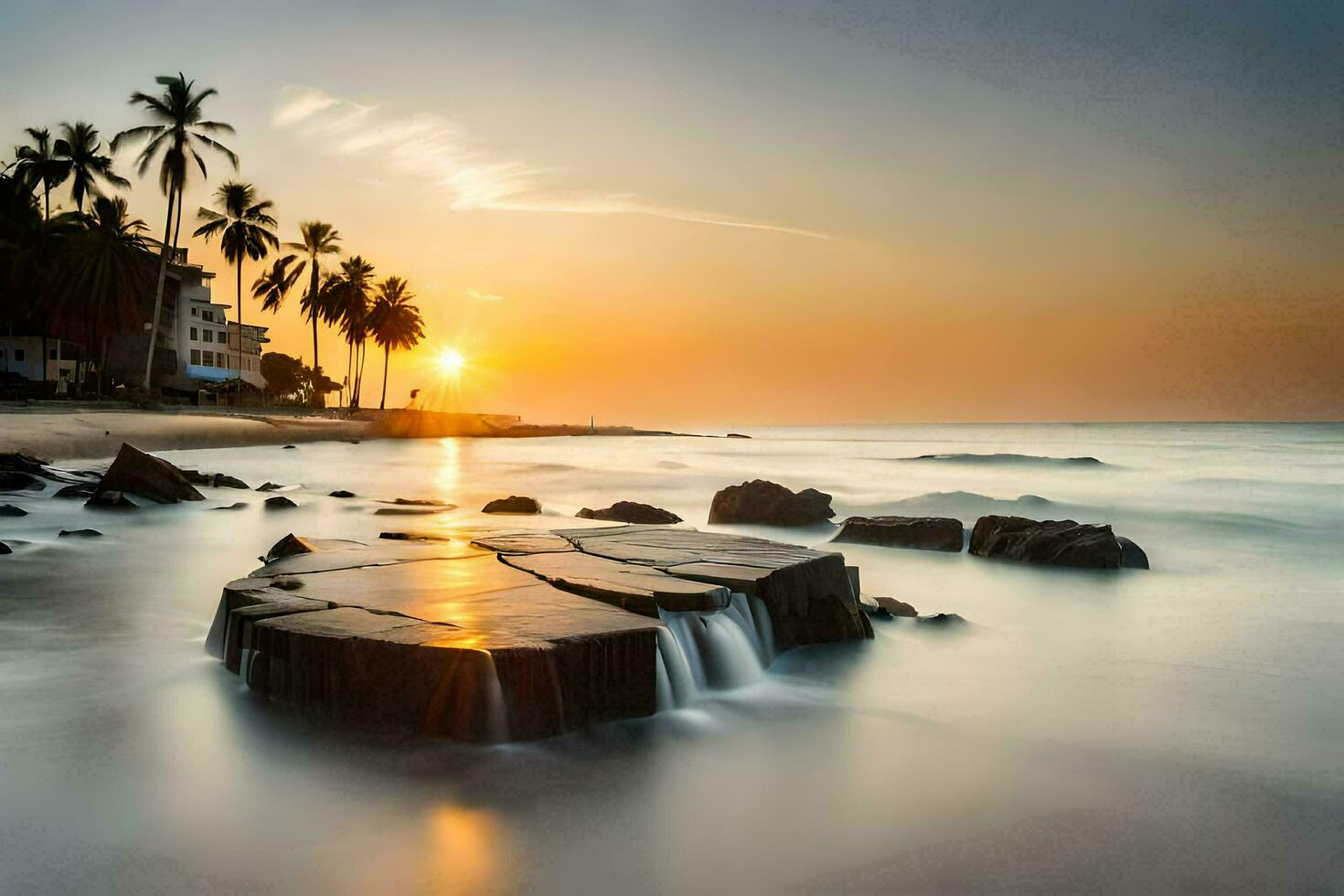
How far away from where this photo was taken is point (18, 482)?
36.1 ft

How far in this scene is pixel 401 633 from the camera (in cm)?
311

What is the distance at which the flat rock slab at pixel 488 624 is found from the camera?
2.98 meters

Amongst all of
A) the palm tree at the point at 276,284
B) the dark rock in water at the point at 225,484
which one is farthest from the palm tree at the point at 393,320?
the dark rock in water at the point at 225,484

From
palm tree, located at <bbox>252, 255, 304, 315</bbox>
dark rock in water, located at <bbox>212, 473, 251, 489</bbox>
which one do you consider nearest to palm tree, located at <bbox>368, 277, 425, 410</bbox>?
palm tree, located at <bbox>252, 255, 304, 315</bbox>

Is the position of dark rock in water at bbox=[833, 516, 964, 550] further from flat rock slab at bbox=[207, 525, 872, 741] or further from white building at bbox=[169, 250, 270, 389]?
white building at bbox=[169, 250, 270, 389]

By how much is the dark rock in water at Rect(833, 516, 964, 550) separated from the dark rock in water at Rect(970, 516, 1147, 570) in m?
0.23

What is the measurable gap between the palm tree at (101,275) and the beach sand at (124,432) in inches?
453

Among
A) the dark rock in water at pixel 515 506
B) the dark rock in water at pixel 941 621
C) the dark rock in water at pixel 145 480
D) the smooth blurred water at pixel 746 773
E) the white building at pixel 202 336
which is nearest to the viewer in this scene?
the smooth blurred water at pixel 746 773

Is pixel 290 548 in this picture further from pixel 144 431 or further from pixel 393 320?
pixel 393 320

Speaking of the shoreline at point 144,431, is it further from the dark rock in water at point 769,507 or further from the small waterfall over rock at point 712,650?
the small waterfall over rock at point 712,650

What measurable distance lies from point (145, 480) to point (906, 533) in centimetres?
859

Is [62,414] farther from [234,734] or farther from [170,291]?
[170,291]

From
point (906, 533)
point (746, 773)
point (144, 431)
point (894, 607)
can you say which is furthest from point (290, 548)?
point (144, 431)

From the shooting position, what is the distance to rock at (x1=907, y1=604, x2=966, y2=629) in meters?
5.75
